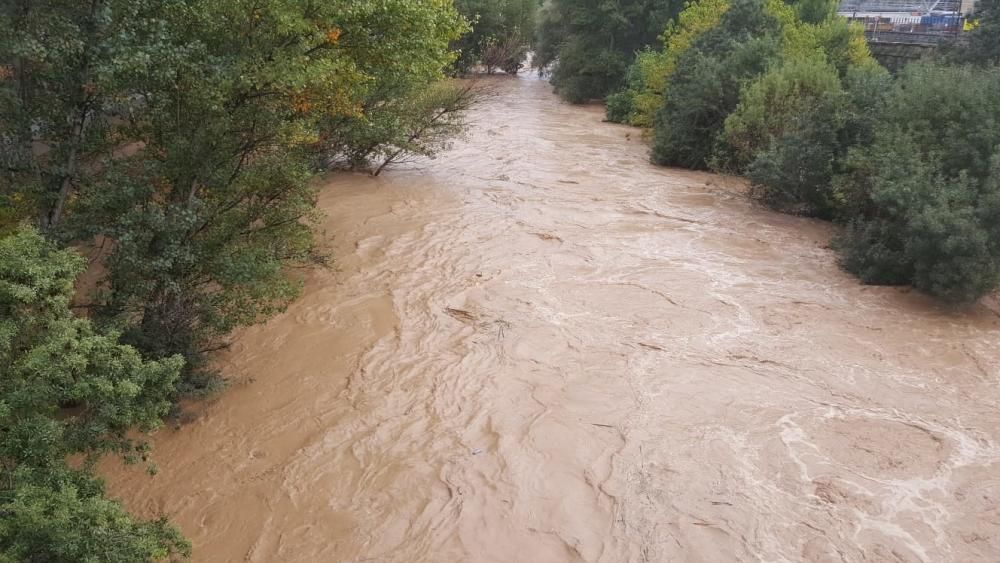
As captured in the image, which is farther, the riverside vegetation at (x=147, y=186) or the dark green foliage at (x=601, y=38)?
the dark green foliage at (x=601, y=38)

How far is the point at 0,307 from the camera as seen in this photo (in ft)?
18.7

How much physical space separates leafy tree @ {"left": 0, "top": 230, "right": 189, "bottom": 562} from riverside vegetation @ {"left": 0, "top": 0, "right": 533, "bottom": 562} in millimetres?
22

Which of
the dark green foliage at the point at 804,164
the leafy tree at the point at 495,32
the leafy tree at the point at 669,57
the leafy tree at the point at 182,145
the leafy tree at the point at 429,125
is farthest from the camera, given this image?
the leafy tree at the point at 495,32

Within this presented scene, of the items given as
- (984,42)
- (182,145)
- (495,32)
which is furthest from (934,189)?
(495,32)

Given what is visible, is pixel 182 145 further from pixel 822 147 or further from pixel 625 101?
pixel 625 101

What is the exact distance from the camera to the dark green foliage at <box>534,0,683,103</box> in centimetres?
3706

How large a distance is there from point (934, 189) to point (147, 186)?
11896 mm

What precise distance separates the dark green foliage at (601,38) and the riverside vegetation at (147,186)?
93.7ft

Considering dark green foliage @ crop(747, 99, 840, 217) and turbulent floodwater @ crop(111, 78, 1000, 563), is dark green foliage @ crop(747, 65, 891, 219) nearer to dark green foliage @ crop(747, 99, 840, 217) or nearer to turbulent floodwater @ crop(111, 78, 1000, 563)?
dark green foliage @ crop(747, 99, 840, 217)

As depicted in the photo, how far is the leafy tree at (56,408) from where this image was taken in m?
4.80

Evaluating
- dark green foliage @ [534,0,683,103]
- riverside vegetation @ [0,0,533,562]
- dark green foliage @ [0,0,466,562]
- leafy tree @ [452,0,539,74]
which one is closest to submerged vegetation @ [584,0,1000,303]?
dark green foliage @ [534,0,683,103]

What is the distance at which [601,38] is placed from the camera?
38.8 metres

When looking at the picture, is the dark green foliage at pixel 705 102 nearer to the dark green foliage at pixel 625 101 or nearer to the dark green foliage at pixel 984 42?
the dark green foliage at pixel 984 42

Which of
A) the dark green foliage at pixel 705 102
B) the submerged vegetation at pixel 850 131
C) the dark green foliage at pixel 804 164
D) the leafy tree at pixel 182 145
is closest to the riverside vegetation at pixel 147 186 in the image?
the leafy tree at pixel 182 145
